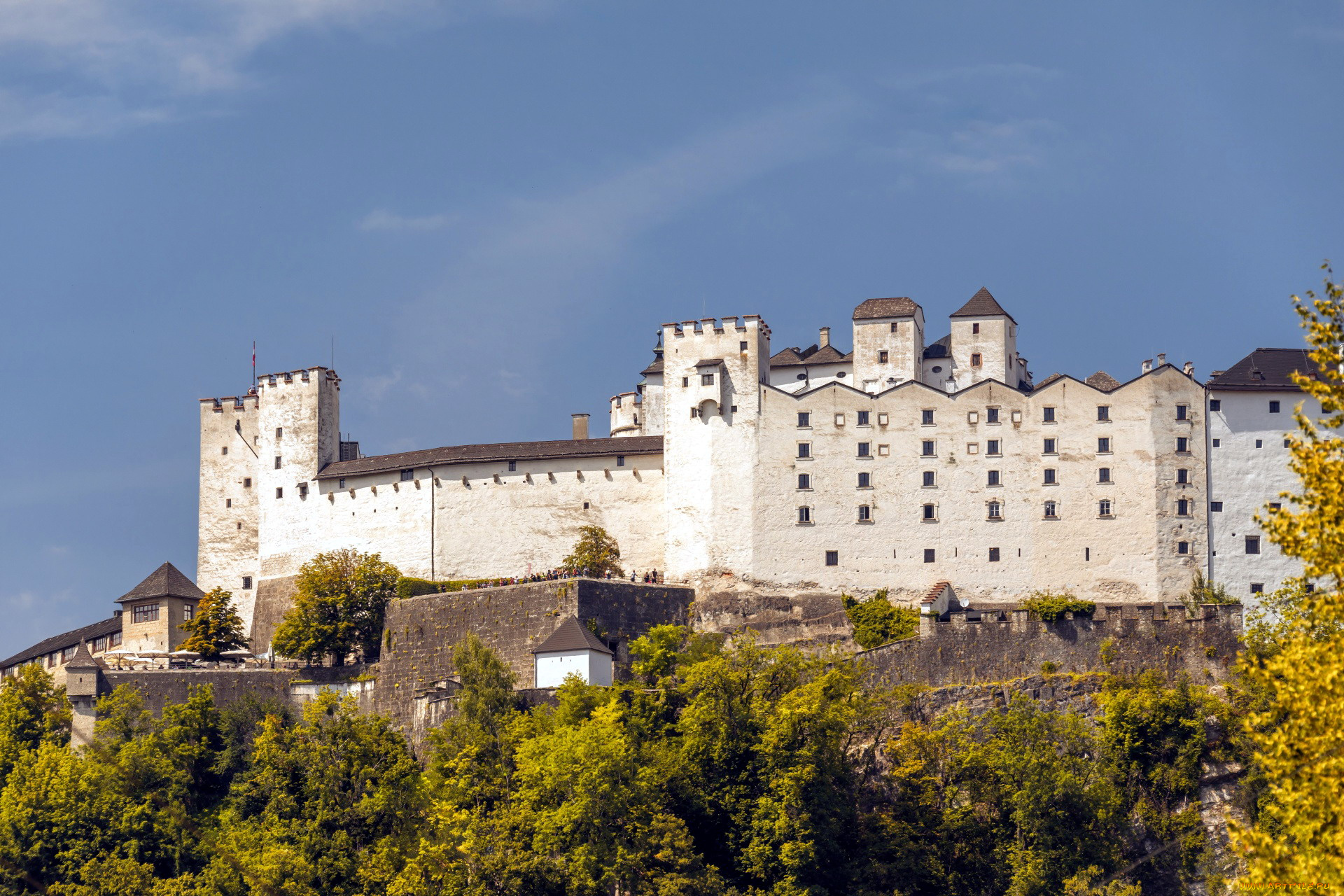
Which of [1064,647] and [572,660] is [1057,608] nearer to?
[1064,647]

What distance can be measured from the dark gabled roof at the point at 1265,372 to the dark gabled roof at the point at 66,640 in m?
51.3

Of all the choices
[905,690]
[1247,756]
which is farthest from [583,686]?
[1247,756]

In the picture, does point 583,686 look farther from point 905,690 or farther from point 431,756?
point 905,690

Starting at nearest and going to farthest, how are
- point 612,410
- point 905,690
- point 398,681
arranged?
1. point 905,690
2. point 398,681
3. point 612,410

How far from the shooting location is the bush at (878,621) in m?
72.1

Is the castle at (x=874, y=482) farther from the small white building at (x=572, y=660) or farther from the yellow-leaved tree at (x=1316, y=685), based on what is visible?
the yellow-leaved tree at (x=1316, y=685)

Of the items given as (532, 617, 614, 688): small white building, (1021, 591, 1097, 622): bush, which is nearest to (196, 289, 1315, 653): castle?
(1021, 591, 1097, 622): bush

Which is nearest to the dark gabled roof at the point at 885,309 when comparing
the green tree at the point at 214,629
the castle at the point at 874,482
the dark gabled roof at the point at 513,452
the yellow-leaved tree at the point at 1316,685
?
the castle at the point at 874,482

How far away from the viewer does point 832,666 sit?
6662 cm

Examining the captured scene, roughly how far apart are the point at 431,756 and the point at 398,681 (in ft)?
29.7

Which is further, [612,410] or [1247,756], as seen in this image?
[612,410]

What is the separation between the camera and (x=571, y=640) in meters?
70.5

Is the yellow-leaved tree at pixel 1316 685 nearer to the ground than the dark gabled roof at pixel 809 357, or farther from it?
nearer to the ground

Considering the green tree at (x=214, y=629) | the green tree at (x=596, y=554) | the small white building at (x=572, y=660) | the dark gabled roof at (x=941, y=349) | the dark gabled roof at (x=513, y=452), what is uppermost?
the dark gabled roof at (x=941, y=349)
